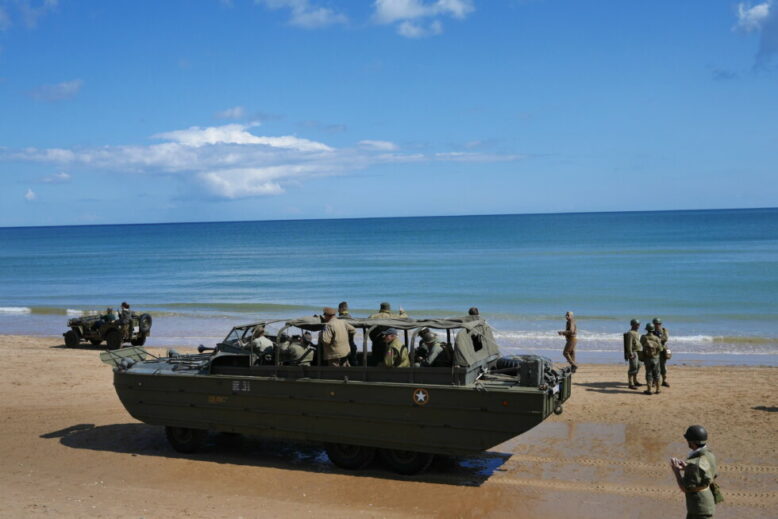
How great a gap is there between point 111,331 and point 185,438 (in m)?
12.1

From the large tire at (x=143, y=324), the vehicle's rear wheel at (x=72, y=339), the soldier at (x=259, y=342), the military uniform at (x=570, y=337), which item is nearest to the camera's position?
the soldier at (x=259, y=342)

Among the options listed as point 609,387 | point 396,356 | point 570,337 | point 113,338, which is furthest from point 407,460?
point 113,338

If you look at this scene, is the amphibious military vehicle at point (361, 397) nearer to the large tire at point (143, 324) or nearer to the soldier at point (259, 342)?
the soldier at point (259, 342)

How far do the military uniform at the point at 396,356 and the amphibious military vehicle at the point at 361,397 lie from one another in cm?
15

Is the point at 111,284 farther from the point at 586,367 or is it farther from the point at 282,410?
the point at 282,410

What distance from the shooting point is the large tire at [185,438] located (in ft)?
35.5

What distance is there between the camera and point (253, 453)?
11.0m

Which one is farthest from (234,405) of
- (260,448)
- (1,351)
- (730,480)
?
(1,351)

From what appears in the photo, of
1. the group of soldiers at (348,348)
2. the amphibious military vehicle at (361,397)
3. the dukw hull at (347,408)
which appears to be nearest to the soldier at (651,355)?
the amphibious military vehicle at (361,397)

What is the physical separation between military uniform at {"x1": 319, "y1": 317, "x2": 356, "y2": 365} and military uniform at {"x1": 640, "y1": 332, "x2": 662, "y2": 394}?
6.89m

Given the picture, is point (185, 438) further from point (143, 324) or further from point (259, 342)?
point (143, 324)

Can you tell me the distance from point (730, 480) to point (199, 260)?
2723 inches

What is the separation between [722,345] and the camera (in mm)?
22234

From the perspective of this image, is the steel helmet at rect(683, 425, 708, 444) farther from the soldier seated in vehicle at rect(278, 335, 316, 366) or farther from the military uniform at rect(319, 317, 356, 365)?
the soldier seated in vehicle at rect(278, 335, 316, 366)
